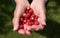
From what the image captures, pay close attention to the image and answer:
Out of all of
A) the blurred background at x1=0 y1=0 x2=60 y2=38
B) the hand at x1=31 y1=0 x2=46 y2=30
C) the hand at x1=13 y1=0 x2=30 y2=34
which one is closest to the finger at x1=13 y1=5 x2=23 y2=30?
the hand at x1=13 y1=0 x2=30 y2=34

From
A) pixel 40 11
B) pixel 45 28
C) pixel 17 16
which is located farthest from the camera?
pixel 45 28

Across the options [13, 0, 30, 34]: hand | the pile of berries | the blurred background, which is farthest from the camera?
the blurred background

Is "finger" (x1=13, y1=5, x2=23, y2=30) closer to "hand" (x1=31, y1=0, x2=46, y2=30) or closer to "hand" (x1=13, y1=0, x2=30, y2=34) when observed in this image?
"hand" (x1=13, y1=0, x2=30, y2=34)

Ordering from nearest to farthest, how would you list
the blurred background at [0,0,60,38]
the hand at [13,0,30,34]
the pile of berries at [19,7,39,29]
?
the hand at [13,0,30,34], the pile of berries at [19,7,39,29], the blurred background at [0,0,60,38]

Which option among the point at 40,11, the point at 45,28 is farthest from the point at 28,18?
the point at 45,28

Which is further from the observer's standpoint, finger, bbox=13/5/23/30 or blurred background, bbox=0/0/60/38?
blurred background, bbox=0/0/60/38

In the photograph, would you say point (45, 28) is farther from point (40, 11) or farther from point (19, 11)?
point (19, 11)
